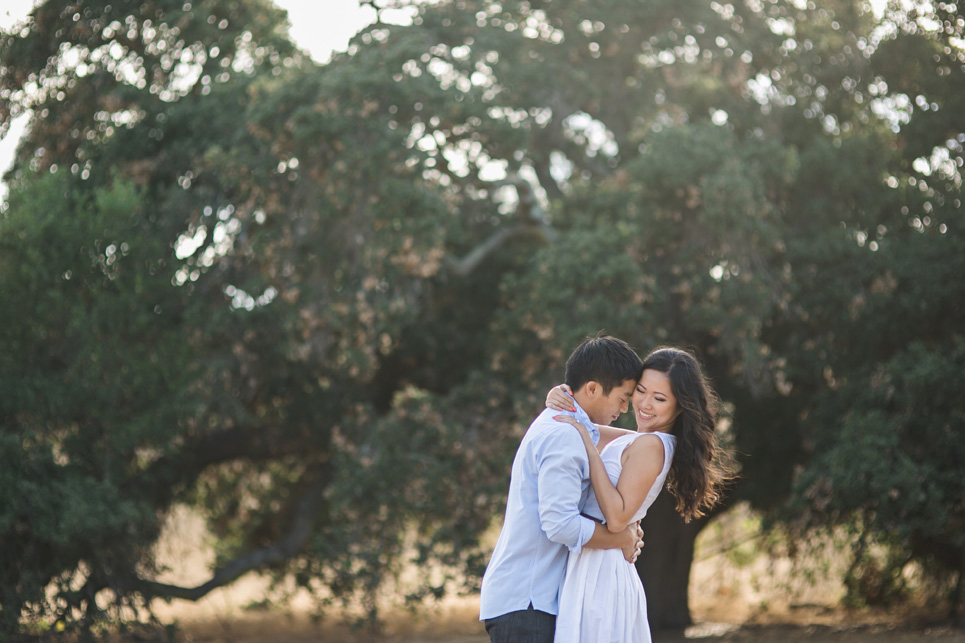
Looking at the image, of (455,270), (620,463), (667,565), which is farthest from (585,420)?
(667,565)

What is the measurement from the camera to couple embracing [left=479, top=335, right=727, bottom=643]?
308 cm

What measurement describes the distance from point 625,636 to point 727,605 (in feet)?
42.0

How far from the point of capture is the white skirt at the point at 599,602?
10.3ft

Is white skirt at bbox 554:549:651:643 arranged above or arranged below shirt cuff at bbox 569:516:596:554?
below

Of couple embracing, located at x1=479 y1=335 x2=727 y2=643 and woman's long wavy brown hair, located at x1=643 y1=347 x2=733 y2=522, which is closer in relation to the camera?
couple embracing, located at x1=479 y1=335 x2=727 y2=643

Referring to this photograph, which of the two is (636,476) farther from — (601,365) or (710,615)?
(710,615)

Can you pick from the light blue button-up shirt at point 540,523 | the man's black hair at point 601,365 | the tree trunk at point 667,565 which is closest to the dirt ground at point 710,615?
the tree trunk at point 667,565

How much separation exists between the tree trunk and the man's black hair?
880cm

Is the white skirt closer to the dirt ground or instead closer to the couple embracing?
the couple embracing

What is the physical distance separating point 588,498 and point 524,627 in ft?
1.58

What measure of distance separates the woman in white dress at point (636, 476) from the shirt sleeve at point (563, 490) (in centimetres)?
11

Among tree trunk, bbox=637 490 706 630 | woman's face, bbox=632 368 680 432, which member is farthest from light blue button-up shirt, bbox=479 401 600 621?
tree trunk, bbox=637 490 706 630

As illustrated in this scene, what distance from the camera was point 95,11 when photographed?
37.0 ft

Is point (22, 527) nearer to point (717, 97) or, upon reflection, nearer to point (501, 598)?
point (501, 598)
